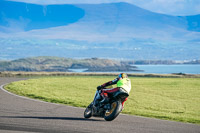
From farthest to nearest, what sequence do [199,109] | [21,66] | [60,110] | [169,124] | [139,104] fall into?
[21,66] < [139,104] < [199,109] < [60,110] < [169,124]

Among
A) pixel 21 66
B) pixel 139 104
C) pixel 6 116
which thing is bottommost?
pixel 21 66

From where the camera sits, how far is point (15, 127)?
11.2 m

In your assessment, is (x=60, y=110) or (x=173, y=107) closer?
(x=60, y=110)

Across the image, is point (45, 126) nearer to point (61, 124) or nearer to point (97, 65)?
point (61, 124)

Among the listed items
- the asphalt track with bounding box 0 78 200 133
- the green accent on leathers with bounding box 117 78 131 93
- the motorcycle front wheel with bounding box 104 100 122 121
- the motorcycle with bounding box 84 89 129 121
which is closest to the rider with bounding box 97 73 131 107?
the green accent on leathers with bounding box 117 78 131 93

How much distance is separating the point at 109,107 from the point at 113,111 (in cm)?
33

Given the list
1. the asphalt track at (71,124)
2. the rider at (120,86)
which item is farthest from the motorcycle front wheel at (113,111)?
the rider at (120,86)

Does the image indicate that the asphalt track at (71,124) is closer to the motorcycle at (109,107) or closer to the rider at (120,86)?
the motorcycle at (109,107)

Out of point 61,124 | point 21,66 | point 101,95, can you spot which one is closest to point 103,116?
point 101,95

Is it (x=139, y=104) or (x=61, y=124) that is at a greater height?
(x=61, y=124)

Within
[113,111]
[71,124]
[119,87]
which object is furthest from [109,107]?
[71,124]

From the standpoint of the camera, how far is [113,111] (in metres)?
12.5

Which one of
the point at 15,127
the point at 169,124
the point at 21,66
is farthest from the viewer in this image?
the point at 21,66

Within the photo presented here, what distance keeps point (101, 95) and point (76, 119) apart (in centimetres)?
112
